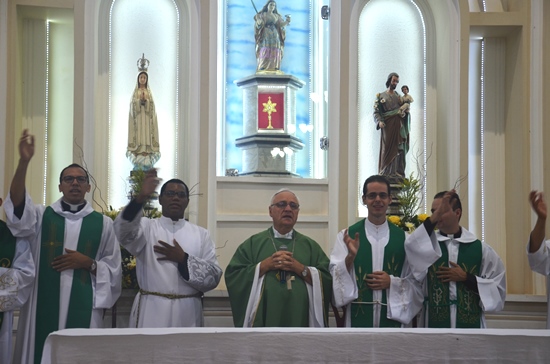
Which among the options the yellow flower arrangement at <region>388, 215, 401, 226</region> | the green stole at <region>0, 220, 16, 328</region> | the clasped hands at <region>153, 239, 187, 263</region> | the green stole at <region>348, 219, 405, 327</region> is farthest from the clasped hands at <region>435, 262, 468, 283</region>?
the green stole at <region>0, 220, 16, 328</region>

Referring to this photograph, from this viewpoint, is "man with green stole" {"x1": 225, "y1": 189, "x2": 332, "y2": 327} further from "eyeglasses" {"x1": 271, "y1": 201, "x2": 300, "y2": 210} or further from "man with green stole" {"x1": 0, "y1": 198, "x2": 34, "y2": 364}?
"man with green stole" {"x1": 0, "y1": 198, "x2": 34, "y2": 364}

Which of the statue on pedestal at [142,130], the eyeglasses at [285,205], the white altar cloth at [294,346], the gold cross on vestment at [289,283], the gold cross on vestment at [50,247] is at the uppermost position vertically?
the statue on pedestal at [142,130]

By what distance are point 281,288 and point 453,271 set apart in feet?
3.88

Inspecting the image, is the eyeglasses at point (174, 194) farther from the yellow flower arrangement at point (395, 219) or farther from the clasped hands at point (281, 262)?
the yellow flower arrangement at point (395, 219)

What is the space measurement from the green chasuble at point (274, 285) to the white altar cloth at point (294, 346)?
1645 mm

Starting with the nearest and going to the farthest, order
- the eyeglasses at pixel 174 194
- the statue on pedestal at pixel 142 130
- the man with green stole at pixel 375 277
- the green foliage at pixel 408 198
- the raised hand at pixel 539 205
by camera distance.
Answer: the raised hand at pixel 539 205
the man with green stole at pixel 375 277
the eyeglasses at pixel 174 194
the green foliage at pixel 408 198
the statue on pedestal at pixel 142 130

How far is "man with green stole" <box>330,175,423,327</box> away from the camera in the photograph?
6.63 meters

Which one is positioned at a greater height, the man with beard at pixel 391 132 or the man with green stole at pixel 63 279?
the man with beard at pixel 391 132

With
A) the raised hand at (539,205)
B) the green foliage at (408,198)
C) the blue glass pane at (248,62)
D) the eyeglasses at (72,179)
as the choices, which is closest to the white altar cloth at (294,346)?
the raised hand at (539,205)

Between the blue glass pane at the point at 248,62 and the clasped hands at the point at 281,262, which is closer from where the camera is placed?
the clasped hands at the point at 281,262

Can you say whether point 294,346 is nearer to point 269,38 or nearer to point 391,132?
point 391,132

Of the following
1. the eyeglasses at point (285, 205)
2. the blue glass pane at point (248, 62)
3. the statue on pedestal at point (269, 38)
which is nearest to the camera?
the eyeglasses at point (285, 205)

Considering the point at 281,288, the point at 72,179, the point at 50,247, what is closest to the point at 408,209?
the point at 281,288

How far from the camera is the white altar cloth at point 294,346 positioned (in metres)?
4.85
